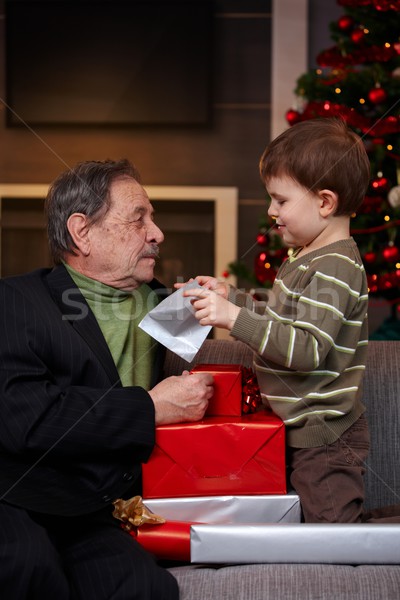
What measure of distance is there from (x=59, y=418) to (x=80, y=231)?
473 millimetres

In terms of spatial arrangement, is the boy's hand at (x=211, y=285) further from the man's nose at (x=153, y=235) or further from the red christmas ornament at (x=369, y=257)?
the red christmas ornament at (x=369, y=257)

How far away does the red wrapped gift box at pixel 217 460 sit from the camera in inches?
62.9

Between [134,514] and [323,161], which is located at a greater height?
[323,161]

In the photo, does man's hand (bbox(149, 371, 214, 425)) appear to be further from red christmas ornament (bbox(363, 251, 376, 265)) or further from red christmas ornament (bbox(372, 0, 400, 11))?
red christmas ornament (bbox(372, 0, 400, 11))

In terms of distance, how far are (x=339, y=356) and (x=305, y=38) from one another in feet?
11.5

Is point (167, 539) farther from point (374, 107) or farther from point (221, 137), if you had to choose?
point (221, 137)

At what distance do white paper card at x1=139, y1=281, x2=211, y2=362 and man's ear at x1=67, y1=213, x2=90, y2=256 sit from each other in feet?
0.89

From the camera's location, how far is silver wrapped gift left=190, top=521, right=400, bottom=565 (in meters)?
1.47

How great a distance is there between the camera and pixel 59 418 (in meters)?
1.56

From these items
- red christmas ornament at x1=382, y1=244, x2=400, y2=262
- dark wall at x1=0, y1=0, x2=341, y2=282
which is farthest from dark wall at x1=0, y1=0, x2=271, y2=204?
red christmas ornament at x1=382, y1=244, x2=400, y2=262

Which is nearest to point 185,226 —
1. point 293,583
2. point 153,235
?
point 153,235

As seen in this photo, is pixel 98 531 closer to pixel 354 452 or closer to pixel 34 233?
pixel 354 452

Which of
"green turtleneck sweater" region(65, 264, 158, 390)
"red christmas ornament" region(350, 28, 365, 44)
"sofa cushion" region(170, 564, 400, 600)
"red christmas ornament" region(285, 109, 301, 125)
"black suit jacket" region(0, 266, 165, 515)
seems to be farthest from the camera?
"red christmas ornament" region(285, 109, 301, 125)

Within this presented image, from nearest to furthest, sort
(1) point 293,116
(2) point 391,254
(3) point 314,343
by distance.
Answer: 1. (3) point 314,343
2. (2) point 391,254
3. (1) point 293,116
